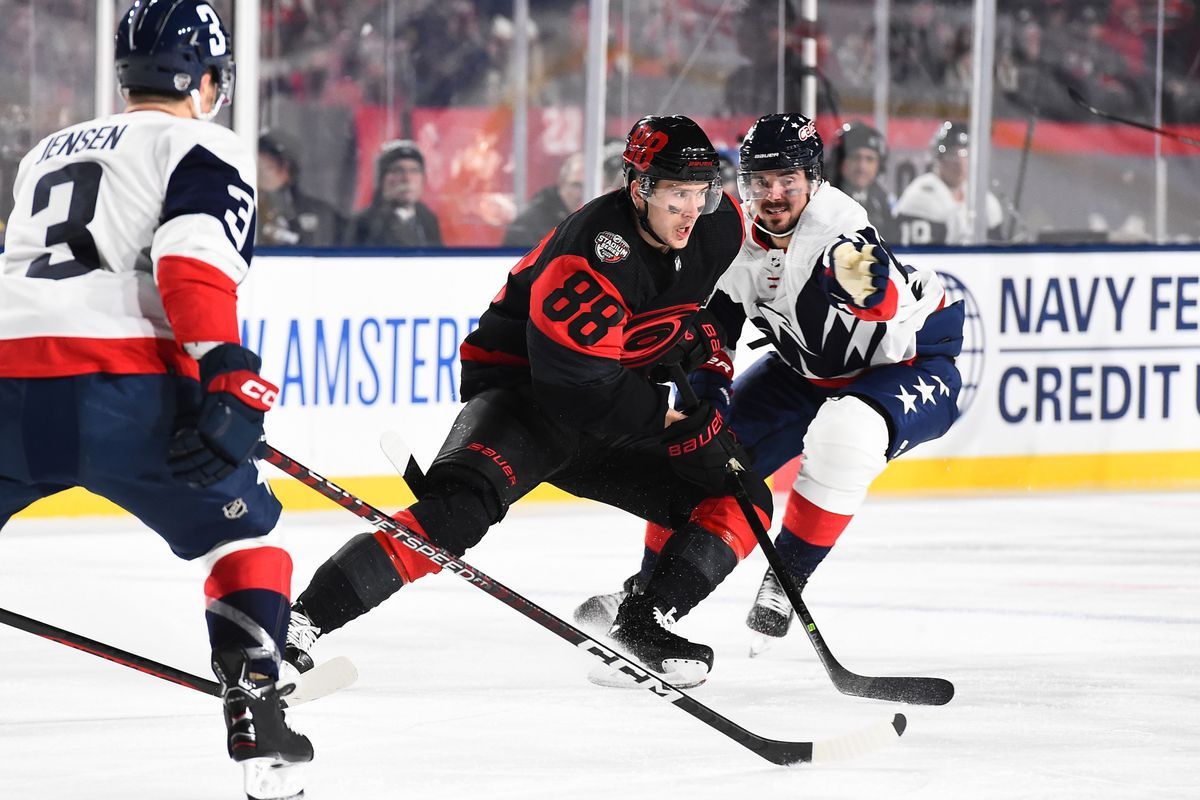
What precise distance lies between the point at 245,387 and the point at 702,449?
3.83ft

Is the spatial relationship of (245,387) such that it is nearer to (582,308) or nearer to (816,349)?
(582,308)

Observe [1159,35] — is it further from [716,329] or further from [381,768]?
[381,768]

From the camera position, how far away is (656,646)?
2955 millimetres

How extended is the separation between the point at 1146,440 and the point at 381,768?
3.97 metres

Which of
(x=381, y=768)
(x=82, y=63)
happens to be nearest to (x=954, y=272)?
(x=82, y=63)

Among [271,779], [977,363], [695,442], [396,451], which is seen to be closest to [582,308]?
[695,442]

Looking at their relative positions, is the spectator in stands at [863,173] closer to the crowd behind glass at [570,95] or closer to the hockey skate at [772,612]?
the crowd behind glass at [570,95]

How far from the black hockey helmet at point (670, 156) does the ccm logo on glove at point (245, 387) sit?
3.22ft

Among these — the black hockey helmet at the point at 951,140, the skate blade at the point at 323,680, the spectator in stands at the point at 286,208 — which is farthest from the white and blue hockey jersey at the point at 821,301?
the black hockey helmet at the point at 951,140

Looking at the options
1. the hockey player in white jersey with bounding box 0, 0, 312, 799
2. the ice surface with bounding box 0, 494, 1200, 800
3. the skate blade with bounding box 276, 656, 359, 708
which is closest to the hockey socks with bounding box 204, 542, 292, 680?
the hockey player in white jersey with bounding box 0, 0, 312, 799

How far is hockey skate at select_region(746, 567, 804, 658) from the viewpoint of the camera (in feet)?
10.6

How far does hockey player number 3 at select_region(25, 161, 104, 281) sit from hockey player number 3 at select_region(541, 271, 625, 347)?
34.9 inches

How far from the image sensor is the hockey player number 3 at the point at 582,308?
2844mm

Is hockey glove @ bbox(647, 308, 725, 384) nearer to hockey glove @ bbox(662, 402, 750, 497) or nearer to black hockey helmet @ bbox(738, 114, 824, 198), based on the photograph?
hockey glove @ bbox(662, 402, 750, 497)
